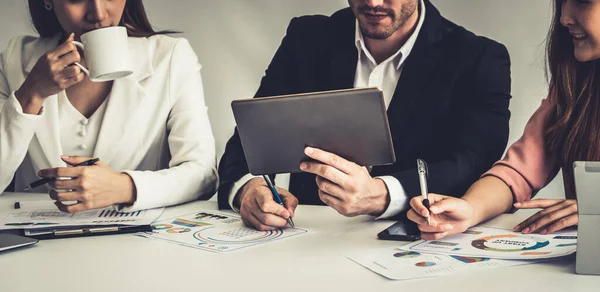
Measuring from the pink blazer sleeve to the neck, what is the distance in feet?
1.37

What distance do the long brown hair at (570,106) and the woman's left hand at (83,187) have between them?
3.19 ft

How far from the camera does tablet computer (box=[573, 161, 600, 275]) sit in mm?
990

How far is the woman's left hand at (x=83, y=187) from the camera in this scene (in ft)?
4.65

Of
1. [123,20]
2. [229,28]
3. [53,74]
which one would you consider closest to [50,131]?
[53,74]

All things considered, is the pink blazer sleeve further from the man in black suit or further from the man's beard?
the man's beard

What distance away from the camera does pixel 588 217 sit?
1006 millimetres

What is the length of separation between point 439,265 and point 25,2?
89.6 inches

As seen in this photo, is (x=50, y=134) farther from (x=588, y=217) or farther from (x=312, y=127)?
(x=588, y=217)

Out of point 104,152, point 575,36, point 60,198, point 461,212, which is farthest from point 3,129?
point 575,36

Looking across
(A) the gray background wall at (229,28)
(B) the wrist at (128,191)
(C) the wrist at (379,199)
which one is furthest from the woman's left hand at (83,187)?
(A) the gray background wall at (229,28)

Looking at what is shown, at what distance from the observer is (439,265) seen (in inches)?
41.2

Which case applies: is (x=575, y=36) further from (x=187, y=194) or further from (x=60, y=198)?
(x=60, y=198)

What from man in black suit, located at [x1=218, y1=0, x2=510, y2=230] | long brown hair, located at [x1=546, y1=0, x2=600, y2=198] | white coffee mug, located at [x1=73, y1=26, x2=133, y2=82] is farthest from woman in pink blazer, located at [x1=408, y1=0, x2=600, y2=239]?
white coffee mug, located at [x1=73, y1=26, x2=133, y2=82]

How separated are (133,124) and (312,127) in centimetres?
79
